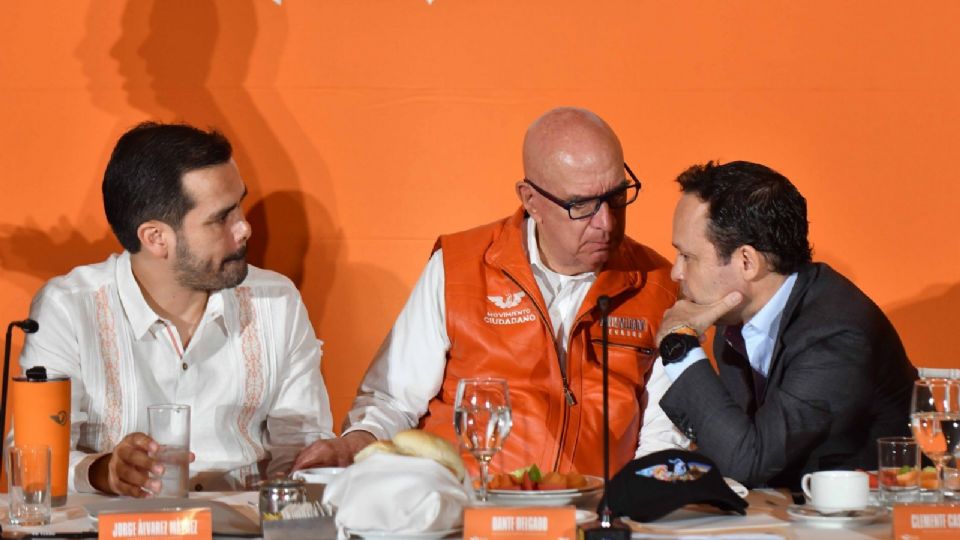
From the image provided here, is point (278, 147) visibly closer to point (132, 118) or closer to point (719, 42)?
point (132, 118)

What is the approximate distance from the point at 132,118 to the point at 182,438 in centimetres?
143

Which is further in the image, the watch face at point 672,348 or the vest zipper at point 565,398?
the vest zipper at point 565,398

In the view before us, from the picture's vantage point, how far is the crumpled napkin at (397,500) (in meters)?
1.67

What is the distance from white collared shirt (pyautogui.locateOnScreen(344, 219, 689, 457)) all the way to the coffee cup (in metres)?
0.97

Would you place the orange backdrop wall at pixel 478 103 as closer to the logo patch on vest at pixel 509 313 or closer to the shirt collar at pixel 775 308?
the logo patch on vest at pixel 509 313

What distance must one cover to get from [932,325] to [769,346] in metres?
0.79

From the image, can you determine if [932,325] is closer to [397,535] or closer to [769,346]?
[769,346]

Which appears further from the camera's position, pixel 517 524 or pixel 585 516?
pixel 585 516

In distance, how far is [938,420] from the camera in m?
1.93

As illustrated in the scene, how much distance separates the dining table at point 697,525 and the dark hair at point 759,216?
2.30ft

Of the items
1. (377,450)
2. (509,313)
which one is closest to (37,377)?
(377,450)

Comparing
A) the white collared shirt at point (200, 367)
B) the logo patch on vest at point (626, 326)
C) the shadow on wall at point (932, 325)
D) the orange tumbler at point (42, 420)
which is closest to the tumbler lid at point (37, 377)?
the orange tumbler at point (42, 420)

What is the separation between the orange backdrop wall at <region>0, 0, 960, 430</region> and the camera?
10.4ft

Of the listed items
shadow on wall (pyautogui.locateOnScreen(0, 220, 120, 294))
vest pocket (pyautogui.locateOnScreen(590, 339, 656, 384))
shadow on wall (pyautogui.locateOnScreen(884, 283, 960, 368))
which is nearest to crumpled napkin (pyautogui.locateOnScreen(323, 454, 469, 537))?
vest pocket (pyautogui.locateOnScreen(590, 339, 656, 384))
